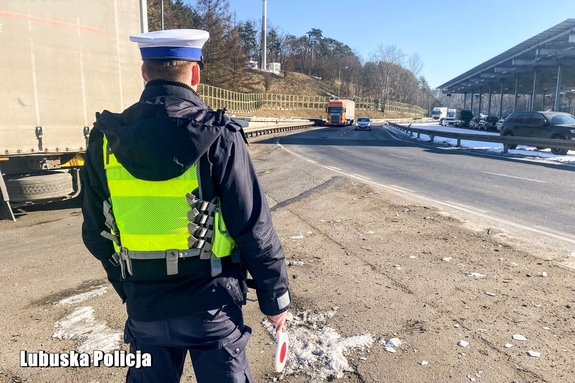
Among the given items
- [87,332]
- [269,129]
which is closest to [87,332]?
[87,332]

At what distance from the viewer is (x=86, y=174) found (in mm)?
2143

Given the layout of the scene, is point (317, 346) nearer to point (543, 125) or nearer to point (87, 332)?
point (87, 332)

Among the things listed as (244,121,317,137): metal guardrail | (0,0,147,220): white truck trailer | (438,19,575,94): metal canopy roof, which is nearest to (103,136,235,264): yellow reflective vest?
(0,0,147,220): white truck trailer

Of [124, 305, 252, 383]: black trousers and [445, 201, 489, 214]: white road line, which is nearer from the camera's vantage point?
[124, 305, 252, 383]: black trousers

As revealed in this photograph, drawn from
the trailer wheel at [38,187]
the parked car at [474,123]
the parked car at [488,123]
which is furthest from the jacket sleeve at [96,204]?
the parked car at [474,123]

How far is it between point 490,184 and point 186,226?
1177 centimetres

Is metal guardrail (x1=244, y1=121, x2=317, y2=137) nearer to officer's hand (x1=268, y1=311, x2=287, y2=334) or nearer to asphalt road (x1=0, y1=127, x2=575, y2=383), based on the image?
asphalt road (x1=0, y1=127, x2=575, y2=383)

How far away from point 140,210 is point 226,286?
482 mm

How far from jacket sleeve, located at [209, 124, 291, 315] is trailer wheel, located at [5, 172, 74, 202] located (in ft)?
22.8

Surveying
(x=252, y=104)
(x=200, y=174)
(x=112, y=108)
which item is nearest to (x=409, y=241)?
(x=200, y=174)

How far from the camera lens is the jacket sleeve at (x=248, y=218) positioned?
1.90 m

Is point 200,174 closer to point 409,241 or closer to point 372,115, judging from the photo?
point 409,241

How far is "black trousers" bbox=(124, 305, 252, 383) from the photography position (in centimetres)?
195

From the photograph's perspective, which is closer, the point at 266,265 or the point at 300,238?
the point at 266,265
